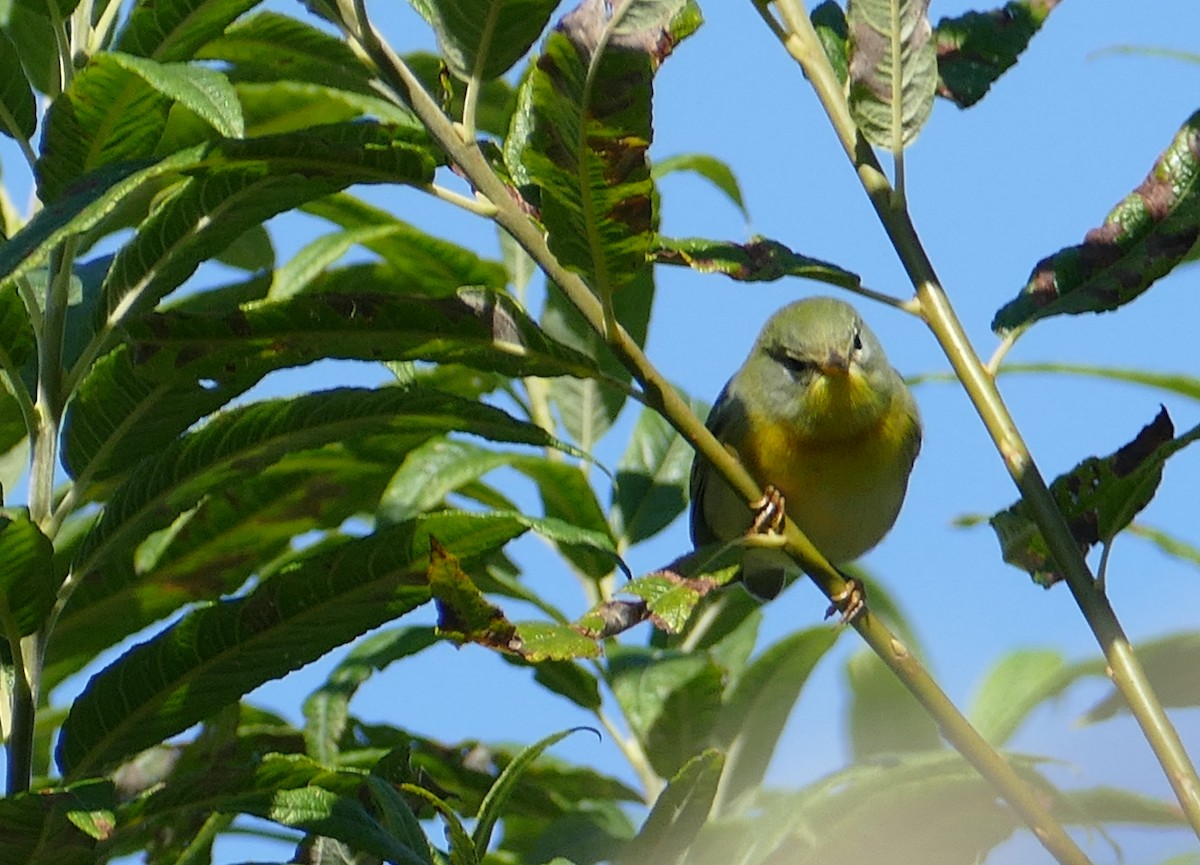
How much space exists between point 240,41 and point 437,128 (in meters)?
1.16

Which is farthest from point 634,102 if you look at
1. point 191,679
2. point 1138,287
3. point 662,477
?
point 662,477

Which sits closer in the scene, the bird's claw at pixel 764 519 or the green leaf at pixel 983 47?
the bird's claw at pixel 764 519

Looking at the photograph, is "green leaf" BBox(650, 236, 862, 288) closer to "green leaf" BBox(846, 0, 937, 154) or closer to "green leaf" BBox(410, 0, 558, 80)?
"green leaf" BBox(846, 0, 937, 154)

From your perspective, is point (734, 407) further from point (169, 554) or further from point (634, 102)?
point (634, 102)

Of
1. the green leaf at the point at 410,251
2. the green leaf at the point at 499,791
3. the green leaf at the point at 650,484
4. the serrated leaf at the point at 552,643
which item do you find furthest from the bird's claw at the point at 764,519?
the green leaf at the point at 410,251

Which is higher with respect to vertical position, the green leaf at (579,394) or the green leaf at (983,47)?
the green leaf at (983,47)

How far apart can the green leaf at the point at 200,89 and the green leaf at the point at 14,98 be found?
0.25 m

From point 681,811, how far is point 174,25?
133cm

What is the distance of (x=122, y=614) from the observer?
2.53 meters

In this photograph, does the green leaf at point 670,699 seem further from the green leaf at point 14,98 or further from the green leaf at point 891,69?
the green leaf at point 14,98

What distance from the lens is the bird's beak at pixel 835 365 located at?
12.0ft

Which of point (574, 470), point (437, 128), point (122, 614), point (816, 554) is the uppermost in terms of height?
point (437, 128)

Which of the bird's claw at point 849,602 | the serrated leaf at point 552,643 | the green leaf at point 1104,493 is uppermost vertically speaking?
the green leaf at point 1104,493

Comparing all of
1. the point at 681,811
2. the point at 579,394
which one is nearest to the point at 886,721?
the point at 681,811
